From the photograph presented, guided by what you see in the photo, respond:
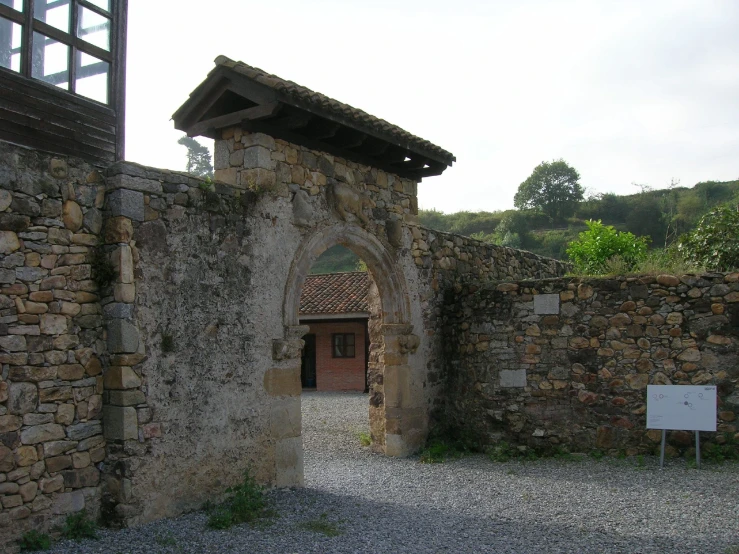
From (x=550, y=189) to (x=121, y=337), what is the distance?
48027 mm

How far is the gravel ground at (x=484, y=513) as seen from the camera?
5.28 metres

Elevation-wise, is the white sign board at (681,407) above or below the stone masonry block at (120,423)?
below

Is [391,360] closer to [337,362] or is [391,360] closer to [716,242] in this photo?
[716,242]

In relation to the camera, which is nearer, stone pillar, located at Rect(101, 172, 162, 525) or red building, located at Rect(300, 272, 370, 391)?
stone pillar, located at Rect(101, 172, 162, 525)

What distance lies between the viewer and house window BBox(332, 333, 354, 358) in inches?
820

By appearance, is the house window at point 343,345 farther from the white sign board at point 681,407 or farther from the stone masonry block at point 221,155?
the stone masonry block at point 221,155

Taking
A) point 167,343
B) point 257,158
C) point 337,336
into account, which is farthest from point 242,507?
point 337,336

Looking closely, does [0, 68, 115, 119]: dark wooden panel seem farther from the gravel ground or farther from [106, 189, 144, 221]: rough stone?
the gravel ground

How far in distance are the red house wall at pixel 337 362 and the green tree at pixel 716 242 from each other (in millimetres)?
11003

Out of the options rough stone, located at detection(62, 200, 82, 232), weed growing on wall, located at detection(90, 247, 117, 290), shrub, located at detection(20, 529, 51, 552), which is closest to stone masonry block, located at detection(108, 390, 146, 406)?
weed growing on wall, located at detection(90, 247, 117, 290)

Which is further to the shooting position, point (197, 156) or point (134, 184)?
point (197, 156)

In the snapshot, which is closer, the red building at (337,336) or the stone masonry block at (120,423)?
the stone masonry block at (120,423)

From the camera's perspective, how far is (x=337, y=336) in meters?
21.1

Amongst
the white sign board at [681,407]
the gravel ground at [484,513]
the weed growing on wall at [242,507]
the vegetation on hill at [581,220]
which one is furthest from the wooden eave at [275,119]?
the vegetation on hill at [581,220]
